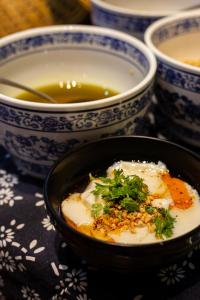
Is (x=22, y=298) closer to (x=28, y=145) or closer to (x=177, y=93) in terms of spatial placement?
(x=28, y=145)

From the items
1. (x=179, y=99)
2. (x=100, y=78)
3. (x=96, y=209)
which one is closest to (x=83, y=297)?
(x=96, y=209)

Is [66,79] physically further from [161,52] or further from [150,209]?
[150,209]

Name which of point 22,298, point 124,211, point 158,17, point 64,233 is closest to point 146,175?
point 124,211

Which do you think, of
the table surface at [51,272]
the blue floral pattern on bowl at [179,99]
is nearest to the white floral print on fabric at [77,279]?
the table surface at [51,272]

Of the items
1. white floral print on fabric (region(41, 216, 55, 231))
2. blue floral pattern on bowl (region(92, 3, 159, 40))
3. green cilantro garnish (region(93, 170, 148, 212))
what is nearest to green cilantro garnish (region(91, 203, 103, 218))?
green cilantro garnish (region(93, 170, 148, 212))

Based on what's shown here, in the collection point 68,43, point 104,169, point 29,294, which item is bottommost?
point 29,294

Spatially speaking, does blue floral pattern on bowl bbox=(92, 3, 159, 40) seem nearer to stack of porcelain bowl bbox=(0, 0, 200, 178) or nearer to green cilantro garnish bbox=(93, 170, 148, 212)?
stack of porcelain bowl bbox=(0, 0, 200, 178)

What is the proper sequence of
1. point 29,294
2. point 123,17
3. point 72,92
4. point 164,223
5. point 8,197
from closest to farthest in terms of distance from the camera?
point 164,223, point 29,294, point 8,197, point 72,92, point 123,17
